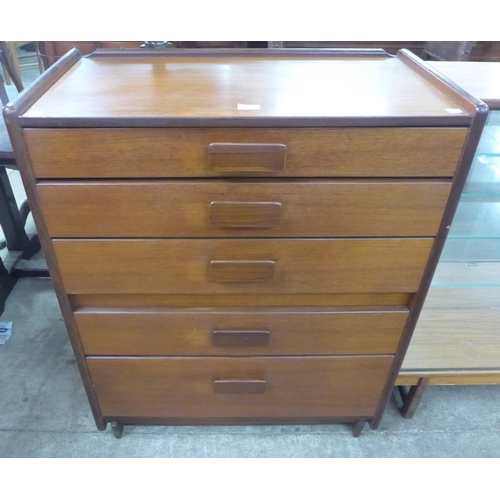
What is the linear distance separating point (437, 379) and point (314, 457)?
40cm

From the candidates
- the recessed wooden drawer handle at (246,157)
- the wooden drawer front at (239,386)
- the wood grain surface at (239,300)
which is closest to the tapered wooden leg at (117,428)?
the wooden drawer front at (239,386)

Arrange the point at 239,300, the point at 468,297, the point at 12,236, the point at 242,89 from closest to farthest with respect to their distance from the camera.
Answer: the point at 242,89, the point at 239,300, the point at 468,297, the point at 12,236

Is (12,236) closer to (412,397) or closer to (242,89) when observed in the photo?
(242,89)

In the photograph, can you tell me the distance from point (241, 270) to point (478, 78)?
2.20ft

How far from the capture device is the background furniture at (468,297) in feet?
3.57

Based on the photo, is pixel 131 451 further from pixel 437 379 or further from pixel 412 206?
pixel 412 206

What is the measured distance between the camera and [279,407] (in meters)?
1.16

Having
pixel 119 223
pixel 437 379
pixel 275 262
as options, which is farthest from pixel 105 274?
pixel 437 379

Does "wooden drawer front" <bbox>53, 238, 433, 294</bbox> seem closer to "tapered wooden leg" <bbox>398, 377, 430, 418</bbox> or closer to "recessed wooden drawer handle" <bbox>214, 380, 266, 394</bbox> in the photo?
"recessed wooden drawer handle" <bbox>214, 380, 266, 394</bbox>

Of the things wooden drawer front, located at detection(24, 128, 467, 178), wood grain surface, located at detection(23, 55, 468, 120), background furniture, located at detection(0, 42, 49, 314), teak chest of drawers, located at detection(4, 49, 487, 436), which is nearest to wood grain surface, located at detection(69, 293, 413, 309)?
teak chest of drawers, located at detection(4, 49, 487, 436)

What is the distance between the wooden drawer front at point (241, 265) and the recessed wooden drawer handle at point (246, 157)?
16 centimetres

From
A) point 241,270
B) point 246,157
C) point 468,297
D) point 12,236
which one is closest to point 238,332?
point 241,270

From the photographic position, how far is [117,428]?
121 centimetres

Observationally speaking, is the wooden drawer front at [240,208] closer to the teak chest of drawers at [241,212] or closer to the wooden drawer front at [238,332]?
the teak chest of drawers at [241,212]
